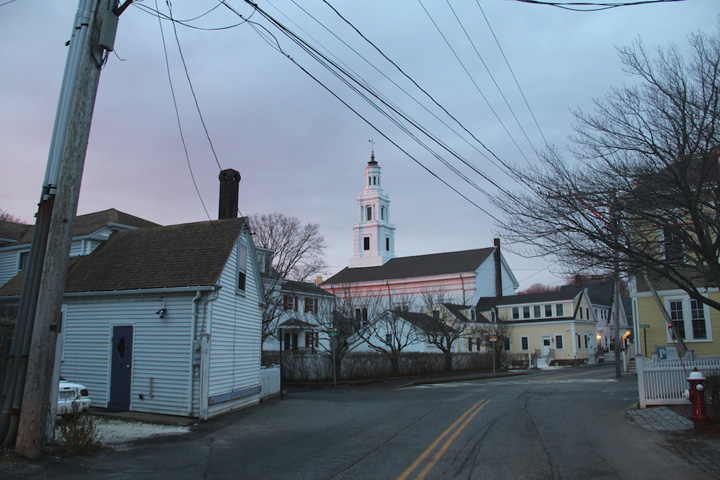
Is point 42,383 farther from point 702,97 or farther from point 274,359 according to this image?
point 274,359

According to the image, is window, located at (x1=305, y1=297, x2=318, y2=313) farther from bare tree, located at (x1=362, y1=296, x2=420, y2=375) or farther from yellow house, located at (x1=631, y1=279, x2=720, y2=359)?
yellow house, located at (x1=631, y1=279, x2=720, y2=359)

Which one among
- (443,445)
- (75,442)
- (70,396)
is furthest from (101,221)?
(443,445)

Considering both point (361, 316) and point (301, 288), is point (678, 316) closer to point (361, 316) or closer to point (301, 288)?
point (361, 316)

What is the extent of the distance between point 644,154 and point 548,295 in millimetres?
50209

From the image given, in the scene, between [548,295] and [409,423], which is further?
[548,295]

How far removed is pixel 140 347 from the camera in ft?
54.1

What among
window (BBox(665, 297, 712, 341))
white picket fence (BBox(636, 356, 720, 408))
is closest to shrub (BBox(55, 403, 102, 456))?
white picket fence (BBox(636, 356, 720, 408))

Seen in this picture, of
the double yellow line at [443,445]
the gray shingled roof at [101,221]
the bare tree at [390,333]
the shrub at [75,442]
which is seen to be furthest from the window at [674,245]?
the bare tree at [390,333]

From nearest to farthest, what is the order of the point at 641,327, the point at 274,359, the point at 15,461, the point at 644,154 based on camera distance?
the point at 15,461, the point at 644,154, the point at 641,327, the point at 274,359

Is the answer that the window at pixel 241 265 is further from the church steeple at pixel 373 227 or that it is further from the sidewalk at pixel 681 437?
the church steeple at pixel 373 227

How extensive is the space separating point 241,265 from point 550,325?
4674cm

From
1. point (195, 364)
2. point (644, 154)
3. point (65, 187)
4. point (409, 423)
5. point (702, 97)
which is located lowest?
point (409, 423)

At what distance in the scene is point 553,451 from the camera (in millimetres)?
9992

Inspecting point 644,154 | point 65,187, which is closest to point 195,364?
point 65,187
